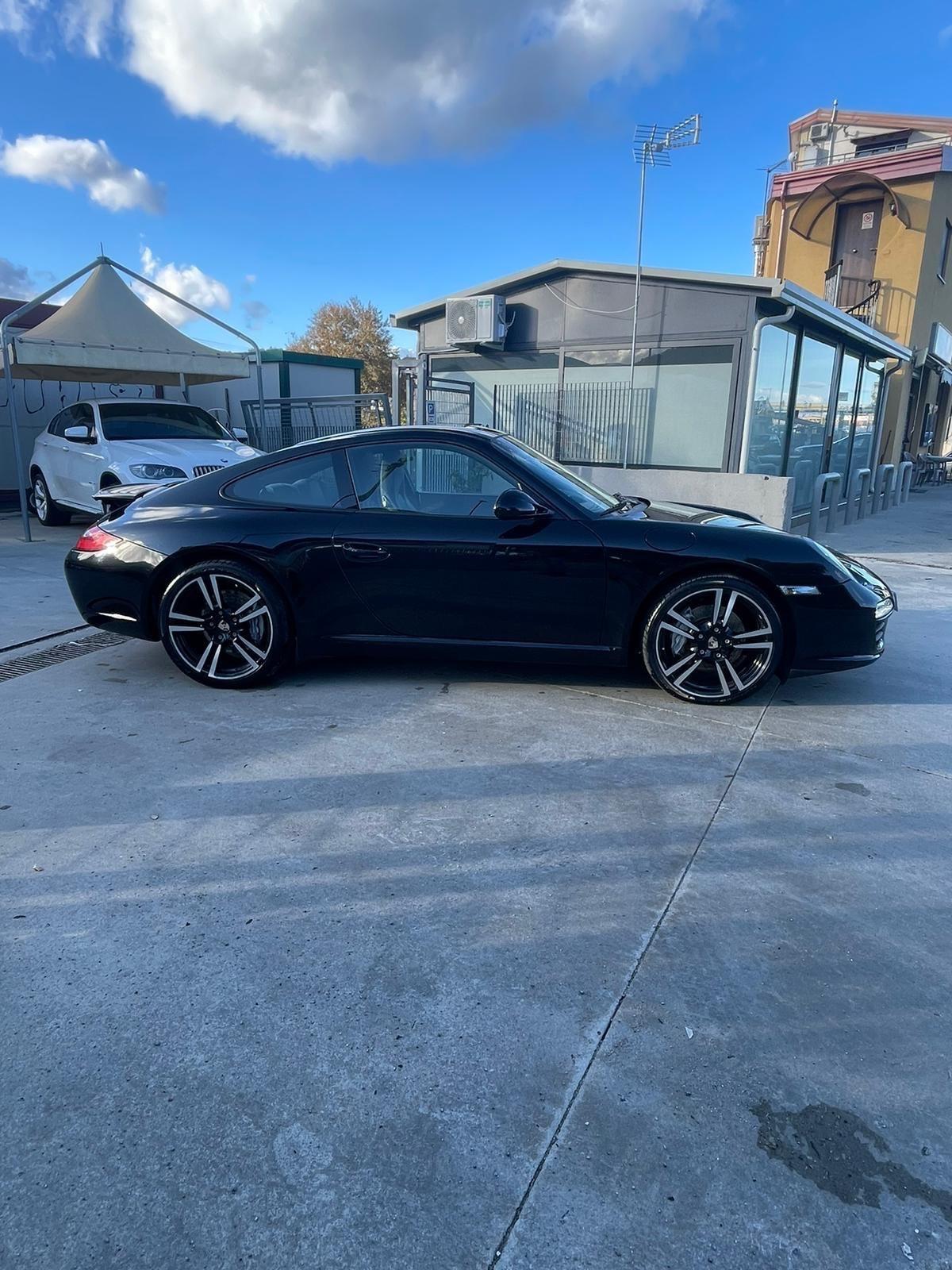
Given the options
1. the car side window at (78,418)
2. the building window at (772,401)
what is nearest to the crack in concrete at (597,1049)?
the building window at (772,401)

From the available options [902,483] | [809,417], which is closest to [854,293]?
[902,483]

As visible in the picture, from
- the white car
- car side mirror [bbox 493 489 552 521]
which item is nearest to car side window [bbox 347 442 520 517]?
car side mirror [bbox 493 489 552 521]

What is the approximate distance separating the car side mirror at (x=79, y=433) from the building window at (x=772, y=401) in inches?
315

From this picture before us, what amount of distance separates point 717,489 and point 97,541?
7.14 meters

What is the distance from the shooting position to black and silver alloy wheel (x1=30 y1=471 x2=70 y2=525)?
11086mm

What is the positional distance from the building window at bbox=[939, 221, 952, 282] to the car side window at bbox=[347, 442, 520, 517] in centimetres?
2325

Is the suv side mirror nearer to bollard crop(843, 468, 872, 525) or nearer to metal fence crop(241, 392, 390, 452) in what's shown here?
metal fence crop(241, 392, 390, 452)

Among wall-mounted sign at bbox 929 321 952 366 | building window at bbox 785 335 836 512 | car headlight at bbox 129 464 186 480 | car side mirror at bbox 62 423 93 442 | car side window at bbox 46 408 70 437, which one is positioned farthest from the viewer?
wall-mounted sign at bbox 929 321 952 366

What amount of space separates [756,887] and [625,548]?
1961mm

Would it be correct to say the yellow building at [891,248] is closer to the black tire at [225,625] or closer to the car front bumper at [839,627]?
the car front bumper at [839,627]

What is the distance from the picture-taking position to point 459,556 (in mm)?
4199

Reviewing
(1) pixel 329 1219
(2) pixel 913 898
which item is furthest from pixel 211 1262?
(2) pixel 913 898

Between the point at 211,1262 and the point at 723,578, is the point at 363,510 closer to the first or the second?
the point at 723,578

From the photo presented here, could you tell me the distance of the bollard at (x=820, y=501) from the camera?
34.3 feet
